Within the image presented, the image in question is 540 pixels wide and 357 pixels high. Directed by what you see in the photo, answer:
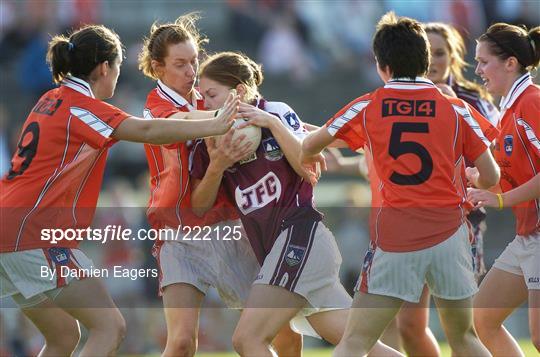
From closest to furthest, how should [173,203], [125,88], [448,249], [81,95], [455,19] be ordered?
A: [448,249], [81,95], [173,203], [125,88], [455,19]

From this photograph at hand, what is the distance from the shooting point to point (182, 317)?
6.48 meters

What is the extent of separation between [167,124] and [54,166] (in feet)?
2.22

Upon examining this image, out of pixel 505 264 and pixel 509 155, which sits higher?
pixel 509 155

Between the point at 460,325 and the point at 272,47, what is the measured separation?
36.6 feet

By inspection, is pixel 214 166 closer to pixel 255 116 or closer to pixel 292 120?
pixel 255 116

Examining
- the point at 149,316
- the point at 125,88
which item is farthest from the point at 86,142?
the point at 125,88

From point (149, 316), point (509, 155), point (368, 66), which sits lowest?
point (149, 316)

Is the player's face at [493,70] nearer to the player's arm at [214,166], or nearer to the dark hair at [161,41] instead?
the player's arm at [214,166]

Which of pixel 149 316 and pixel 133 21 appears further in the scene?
pixel 133 21

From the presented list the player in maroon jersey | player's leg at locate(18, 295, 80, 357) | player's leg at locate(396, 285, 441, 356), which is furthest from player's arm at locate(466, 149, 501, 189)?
player's leg at locate(18, 295, 80, 357)

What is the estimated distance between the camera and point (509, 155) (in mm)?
6723

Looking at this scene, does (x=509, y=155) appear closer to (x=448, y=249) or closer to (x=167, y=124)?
(x=448, y=249)

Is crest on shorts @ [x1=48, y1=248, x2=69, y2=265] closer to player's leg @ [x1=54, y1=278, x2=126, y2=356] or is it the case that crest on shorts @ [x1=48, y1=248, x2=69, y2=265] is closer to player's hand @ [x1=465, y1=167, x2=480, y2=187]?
player's leg @ [x1=54, y1=278, x2=126, y2=356]

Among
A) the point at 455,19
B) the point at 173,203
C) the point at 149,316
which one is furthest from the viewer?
the point at 455,19
